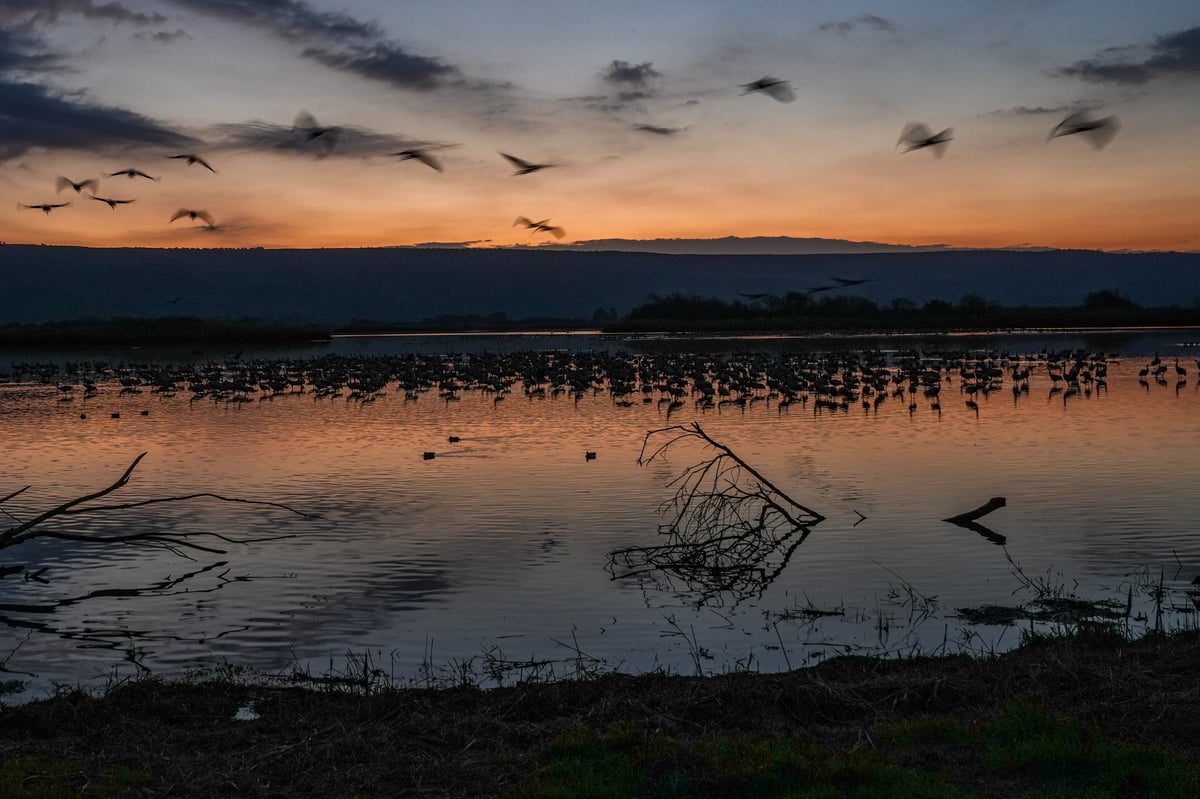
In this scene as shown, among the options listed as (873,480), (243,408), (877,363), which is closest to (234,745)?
(873,480)

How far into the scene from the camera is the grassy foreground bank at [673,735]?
689 cm

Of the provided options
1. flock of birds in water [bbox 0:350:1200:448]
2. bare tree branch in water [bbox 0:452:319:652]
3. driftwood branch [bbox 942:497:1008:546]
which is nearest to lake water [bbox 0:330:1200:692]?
bare tree branch in water [bbox 0:452:319:652]

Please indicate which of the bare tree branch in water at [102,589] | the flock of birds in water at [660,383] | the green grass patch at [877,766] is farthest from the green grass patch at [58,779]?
the flock of birds in water at [660,383]

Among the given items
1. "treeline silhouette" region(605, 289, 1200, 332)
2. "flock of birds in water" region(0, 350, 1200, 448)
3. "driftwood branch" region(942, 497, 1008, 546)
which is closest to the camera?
"driftwood branch" region(942, 497, 1008, 546)

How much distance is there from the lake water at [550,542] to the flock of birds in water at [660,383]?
5.30 meters

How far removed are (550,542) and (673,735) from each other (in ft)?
27.4

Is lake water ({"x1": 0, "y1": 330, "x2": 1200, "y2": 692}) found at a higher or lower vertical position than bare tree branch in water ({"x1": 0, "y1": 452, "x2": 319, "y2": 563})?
lower

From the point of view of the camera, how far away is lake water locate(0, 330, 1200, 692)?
11.3 m

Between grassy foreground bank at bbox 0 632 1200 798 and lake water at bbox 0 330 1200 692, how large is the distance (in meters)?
1.32

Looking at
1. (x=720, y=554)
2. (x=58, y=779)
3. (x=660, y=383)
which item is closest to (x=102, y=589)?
(x=58, y=779)

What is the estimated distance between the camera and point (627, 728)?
25.5 ft

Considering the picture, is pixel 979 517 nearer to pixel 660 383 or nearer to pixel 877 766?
pixel 877 766

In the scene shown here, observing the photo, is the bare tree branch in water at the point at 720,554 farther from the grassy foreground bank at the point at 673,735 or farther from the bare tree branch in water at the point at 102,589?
the bare tree branch in water at the point at 102,589

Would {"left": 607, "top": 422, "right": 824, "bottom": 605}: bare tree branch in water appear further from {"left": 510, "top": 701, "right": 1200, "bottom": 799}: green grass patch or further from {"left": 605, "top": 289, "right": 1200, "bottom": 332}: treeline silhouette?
{"left": 605, "top": 289, "right": 1200, "bottom": 332}: treeline silhouette
